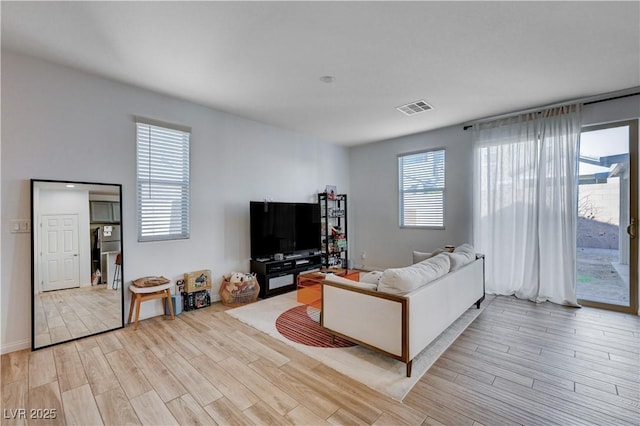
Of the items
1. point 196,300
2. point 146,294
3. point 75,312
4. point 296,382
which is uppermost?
point 146,294

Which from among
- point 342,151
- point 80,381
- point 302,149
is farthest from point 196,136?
point 342,151

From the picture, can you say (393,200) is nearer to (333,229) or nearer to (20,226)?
(333,229)

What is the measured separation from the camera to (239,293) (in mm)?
3875

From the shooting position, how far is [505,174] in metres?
4.22

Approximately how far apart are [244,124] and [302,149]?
1.31 m

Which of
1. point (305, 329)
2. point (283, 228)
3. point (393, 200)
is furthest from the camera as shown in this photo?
point (393, 200)

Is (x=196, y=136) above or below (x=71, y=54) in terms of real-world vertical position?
below

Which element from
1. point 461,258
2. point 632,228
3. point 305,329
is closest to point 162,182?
point 305,329

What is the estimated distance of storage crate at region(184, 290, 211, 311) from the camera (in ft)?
11.9

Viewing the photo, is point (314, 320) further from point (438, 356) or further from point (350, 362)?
point (438, 356)

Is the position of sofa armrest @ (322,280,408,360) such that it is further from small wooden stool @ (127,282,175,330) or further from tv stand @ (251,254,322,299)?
small wooden stool @ (127,282,175,330)

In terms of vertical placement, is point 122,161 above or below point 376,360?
above

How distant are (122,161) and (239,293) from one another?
221cm

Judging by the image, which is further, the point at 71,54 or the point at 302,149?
the point at 302,149
